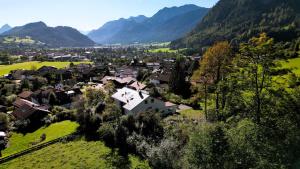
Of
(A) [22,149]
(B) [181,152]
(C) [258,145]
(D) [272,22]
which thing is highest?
(D) [272,22]

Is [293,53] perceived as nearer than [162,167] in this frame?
No

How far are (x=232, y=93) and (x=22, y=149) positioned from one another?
3002cm

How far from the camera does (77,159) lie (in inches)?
1414

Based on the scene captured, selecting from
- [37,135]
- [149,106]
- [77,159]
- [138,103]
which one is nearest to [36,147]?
[37,135]

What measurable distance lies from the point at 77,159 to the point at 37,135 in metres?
15.4

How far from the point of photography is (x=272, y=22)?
180m

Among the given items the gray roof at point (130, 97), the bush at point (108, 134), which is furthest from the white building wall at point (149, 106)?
the bush at point (108, 134)

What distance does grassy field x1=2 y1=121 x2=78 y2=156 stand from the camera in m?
42.9

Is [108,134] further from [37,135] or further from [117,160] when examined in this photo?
[37,135]

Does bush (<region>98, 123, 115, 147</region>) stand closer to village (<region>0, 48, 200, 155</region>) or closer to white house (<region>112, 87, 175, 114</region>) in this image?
village (<region>0, 48, 200, 155</region>)

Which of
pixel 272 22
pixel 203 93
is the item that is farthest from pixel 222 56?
pixel 272 22

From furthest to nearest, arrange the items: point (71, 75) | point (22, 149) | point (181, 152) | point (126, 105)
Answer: point (71, 75) < point (126, 105) < point (22, 149) < point (181, 152)

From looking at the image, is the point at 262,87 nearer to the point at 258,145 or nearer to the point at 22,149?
the point at 258,145

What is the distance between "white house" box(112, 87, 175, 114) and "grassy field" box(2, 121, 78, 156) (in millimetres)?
8891
